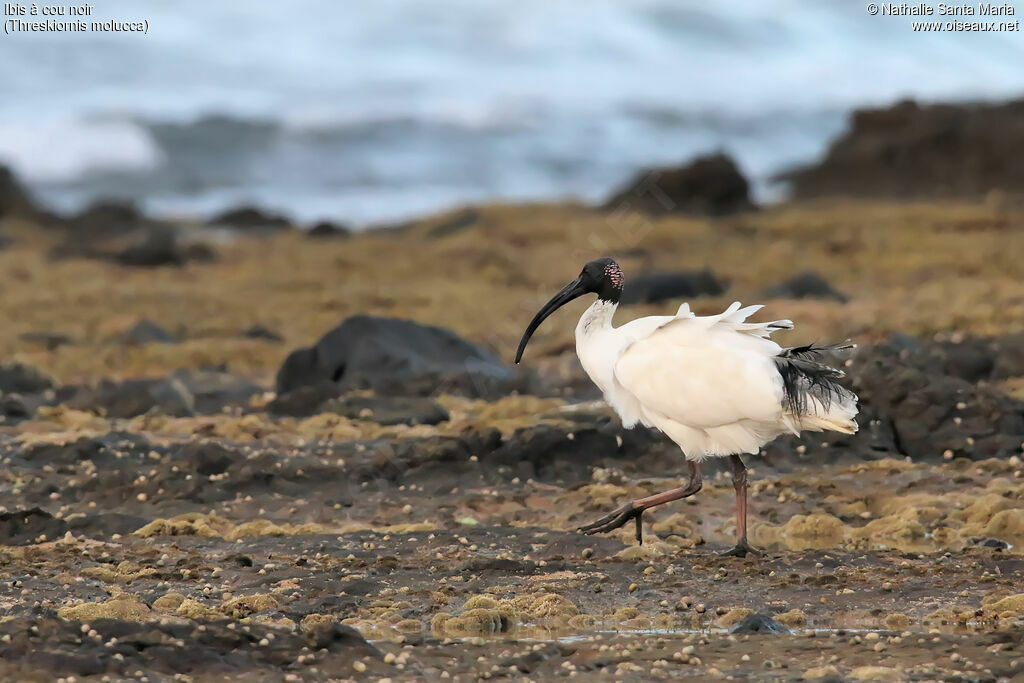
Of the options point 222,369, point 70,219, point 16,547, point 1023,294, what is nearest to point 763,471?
point 16,547

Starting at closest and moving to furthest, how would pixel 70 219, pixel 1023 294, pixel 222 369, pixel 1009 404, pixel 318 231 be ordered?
pixel 1009 404, pixel 222 369, pixel 1023 294, pixel 318 231, pixel 70 219

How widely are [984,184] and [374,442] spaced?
37276mm

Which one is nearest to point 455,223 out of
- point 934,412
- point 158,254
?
point 158,254

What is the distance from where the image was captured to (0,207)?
4481 centimetres

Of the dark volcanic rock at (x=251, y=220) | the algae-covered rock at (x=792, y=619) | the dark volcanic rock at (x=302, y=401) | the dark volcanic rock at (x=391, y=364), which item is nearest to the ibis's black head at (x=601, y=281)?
the algae-covered rock at (x=792, y=619)

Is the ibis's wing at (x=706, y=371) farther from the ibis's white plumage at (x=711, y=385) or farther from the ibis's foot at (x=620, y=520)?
the ibis's foot at (x=620, y=520)

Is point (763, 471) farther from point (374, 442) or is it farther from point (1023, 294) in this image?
point (1023, 294)

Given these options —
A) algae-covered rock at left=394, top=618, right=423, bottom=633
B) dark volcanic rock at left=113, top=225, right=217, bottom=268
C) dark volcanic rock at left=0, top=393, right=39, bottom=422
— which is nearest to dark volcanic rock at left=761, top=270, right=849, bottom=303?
dark volcanic rock at left=0, top=393, right=39, bottom=422

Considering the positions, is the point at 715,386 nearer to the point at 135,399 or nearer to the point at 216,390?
the point at 135,399

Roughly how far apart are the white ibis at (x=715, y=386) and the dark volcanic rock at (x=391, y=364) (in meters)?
5.85

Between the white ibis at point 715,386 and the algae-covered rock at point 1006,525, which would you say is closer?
the white ibis at point 715,386

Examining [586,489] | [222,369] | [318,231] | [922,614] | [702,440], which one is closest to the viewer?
[922,614]

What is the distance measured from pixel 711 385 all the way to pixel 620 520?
1.07 m

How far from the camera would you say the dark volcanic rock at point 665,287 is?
918 inches
